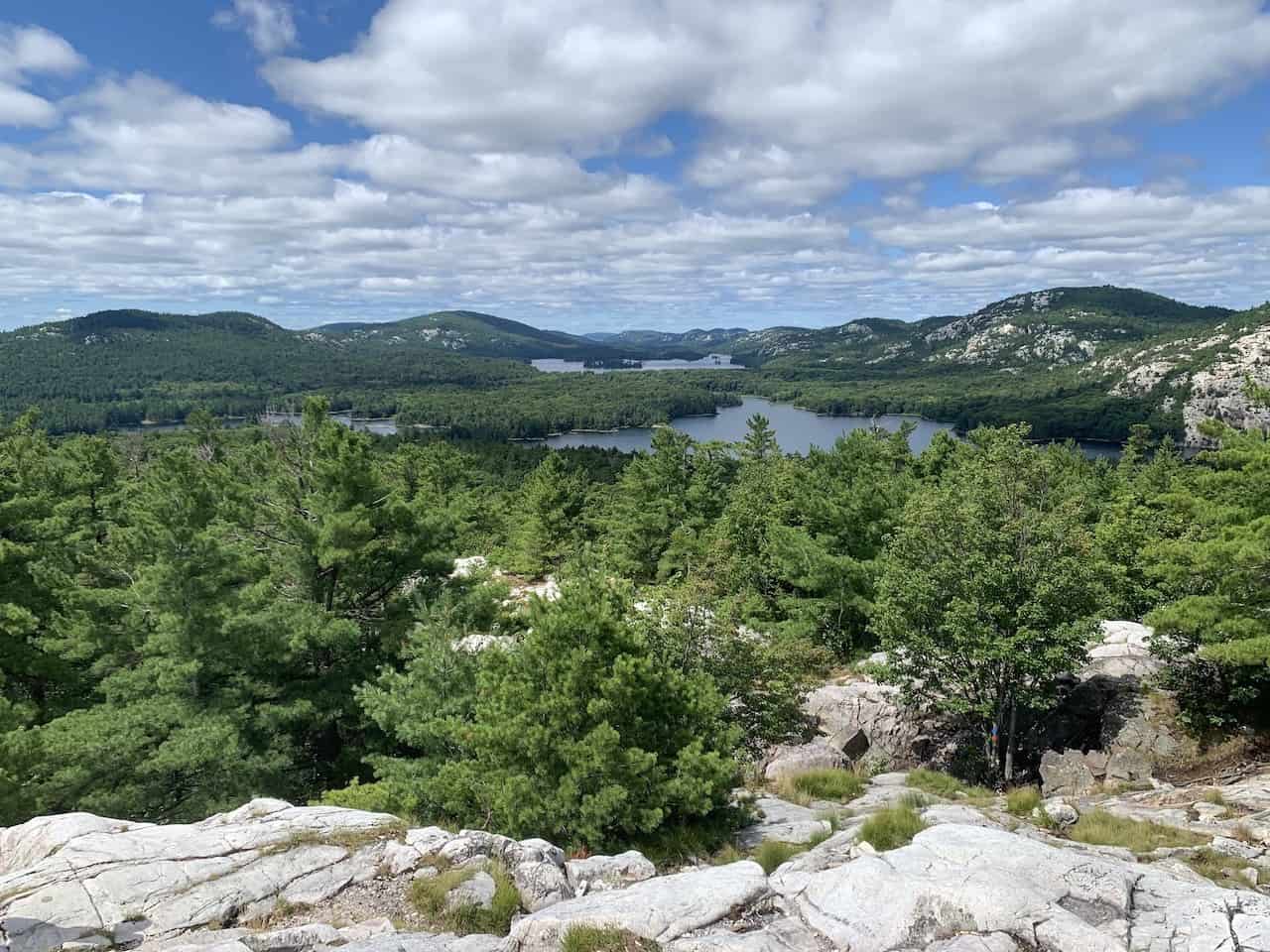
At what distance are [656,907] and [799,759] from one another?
32.7ft

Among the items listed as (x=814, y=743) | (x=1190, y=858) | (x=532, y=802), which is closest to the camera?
→ (x=1190, y=858)

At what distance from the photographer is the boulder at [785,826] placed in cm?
1121

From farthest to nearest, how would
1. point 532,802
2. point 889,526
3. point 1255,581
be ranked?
point 889,526, point 1255,581, point 532,802

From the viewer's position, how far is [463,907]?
7.93 meters

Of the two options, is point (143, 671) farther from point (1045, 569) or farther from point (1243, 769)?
point (1243, 769)

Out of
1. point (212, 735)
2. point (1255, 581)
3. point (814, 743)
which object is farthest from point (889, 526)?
point (212, 735)

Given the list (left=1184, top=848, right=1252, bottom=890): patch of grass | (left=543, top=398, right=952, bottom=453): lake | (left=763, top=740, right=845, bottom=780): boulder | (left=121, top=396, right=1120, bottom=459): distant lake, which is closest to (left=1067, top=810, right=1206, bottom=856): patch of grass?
(left=1184, top=848, right=1252, bottom=890): patch of grass

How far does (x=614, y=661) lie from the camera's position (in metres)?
10.8

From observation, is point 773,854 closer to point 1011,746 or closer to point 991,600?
point 991,600

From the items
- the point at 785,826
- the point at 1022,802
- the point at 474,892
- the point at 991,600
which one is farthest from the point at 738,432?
the point at 474,892

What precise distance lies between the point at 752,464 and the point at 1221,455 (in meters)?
32.7

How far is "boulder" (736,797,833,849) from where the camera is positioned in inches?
441

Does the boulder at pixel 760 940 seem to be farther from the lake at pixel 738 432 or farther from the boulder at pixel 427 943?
the lake at pixel 738 432

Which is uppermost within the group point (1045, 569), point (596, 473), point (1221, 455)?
point (1221, 455)
